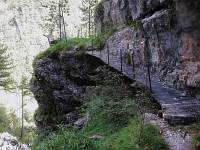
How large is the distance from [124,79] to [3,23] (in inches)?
5535

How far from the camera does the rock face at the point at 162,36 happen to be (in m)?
14.7

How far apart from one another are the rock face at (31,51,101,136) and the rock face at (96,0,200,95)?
106 inches

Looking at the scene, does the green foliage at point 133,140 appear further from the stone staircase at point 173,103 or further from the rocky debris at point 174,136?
the stone staircase at point 173,103

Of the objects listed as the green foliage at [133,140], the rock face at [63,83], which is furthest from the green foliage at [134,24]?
the green foliage at [133,140]

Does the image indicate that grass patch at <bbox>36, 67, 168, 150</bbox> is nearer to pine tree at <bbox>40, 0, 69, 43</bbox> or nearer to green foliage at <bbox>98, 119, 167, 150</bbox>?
green foliage at <bbox>98, 119, 167, 150</bbox>

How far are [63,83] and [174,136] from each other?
1878 cm

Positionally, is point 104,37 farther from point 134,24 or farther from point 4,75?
point 4,75

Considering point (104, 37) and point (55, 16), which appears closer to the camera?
point (104, 37)

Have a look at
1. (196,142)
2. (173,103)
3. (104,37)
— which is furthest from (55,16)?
(196,142)

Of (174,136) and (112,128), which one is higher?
(174,136)

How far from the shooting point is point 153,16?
21703 mm

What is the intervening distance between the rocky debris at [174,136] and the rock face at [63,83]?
46.3 feet

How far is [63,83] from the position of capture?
3120cm

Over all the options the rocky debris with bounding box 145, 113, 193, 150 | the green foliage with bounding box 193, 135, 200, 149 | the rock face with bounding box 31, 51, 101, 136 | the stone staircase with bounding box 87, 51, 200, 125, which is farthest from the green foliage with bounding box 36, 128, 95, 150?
the rock face with bounding box 31, 51, 101, 136
